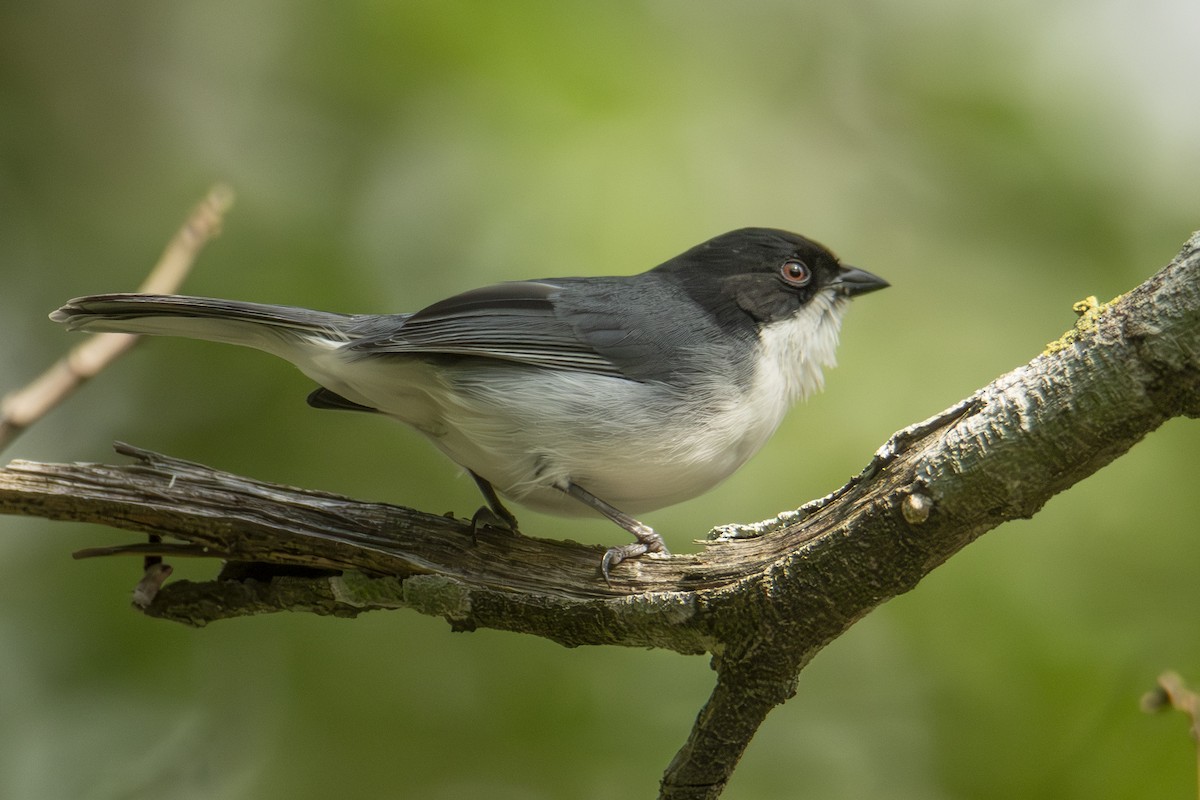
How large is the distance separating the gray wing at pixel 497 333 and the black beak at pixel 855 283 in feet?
4.13

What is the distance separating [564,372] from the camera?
13.3ft

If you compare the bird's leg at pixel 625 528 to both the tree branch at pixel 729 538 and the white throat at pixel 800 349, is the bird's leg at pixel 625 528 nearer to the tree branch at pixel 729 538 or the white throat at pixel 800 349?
the tree branch at pixel 729 538

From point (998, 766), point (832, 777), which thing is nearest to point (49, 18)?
point (832, 777)

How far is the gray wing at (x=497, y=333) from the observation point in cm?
397

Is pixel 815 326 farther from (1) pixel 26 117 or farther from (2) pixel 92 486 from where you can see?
(1) pixel 26 117

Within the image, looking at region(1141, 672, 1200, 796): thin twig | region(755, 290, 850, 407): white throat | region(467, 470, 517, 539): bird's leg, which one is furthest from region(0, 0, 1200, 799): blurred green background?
region(1141, 672, 1200, 796): thin twig

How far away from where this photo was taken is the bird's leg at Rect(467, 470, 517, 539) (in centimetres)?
375

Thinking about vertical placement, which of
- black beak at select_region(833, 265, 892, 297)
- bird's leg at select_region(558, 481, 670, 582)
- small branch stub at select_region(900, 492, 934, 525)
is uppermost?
black beak at select_region(833, 265, 892, 297)

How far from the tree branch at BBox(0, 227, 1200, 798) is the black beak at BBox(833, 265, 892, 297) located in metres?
1.62

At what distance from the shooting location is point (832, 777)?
15.7 ft

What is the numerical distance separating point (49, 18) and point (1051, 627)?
21.4ft

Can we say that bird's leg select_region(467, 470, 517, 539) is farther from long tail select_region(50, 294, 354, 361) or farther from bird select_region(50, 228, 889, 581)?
long tail select_region(50, 294, 354, 361)

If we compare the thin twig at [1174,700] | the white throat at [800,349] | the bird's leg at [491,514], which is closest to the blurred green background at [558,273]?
the white throat at [800,349]

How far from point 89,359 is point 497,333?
1.49 m
